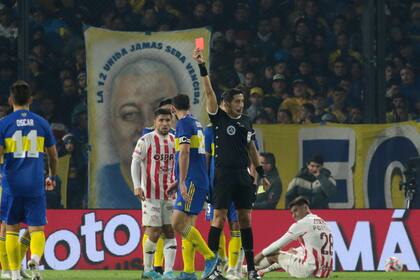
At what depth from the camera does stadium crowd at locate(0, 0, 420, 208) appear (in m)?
16.2

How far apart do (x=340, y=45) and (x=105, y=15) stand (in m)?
3.02

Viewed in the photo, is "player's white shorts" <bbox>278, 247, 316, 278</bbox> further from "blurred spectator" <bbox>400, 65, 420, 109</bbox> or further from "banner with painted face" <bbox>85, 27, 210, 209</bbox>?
"blurred spectator" <bbox>400, 65, 420, 109</bbox>

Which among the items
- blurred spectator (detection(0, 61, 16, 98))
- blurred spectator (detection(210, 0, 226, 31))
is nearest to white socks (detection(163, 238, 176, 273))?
blurred spectator (detection(0, 61, 16, 98))

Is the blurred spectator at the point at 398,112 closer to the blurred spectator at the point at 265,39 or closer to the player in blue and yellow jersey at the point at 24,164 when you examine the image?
the blurred spectator at the point at 265,39

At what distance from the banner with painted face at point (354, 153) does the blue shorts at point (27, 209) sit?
5.17 metres

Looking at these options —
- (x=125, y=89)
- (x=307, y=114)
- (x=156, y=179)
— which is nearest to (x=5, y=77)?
(x=125, y=89)

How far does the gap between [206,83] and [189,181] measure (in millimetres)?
1028

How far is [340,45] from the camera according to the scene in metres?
17.0

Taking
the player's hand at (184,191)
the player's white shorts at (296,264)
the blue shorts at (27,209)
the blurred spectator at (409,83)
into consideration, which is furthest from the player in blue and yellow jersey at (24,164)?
the blurred spectator at (409,83)

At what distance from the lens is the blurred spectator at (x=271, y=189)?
15.6 meters

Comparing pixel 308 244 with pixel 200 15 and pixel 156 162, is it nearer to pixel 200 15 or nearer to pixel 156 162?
pixel 156 162

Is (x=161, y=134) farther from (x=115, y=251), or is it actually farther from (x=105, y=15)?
(x=105, y=15)

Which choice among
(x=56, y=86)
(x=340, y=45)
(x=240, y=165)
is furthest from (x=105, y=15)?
(x=240, y=165)

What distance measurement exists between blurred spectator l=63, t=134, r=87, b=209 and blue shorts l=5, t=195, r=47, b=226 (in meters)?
4.63
